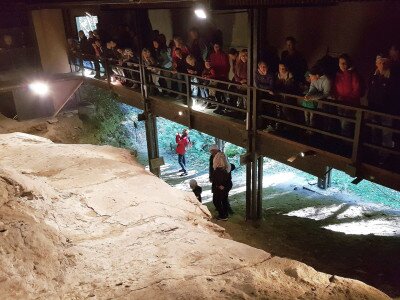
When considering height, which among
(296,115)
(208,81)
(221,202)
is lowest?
(221,202)

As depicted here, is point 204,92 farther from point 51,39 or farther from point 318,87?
point 51,39

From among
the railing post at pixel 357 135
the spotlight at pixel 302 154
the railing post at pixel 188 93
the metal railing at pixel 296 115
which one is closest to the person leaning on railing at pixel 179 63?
the metal railing at pixel 296 115

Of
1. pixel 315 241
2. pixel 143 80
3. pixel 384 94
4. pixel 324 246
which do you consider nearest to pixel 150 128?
pixel 143 80

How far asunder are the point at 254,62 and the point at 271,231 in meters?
4.57

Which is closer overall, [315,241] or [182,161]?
[315,241]

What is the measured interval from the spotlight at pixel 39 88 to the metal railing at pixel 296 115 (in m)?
5.58

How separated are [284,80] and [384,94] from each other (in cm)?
223

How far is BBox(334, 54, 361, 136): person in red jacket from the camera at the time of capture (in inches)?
263

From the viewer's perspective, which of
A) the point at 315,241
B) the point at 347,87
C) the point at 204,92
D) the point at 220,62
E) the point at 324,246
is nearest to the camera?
the point at 347,87

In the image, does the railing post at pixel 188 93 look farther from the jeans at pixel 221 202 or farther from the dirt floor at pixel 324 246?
the dirt floor at pixel 324 246

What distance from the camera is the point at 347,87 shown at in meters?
6.87

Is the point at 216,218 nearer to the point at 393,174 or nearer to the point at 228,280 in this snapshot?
the point at 393,174

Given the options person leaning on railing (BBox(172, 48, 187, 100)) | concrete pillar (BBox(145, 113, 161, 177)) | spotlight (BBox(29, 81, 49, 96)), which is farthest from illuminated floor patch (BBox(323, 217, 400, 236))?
spotlight (BBox(29, 81, 49, 96))

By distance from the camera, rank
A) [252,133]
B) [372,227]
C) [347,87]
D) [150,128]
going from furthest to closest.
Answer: [150,128], [372,227], [252,133], [347,87]
